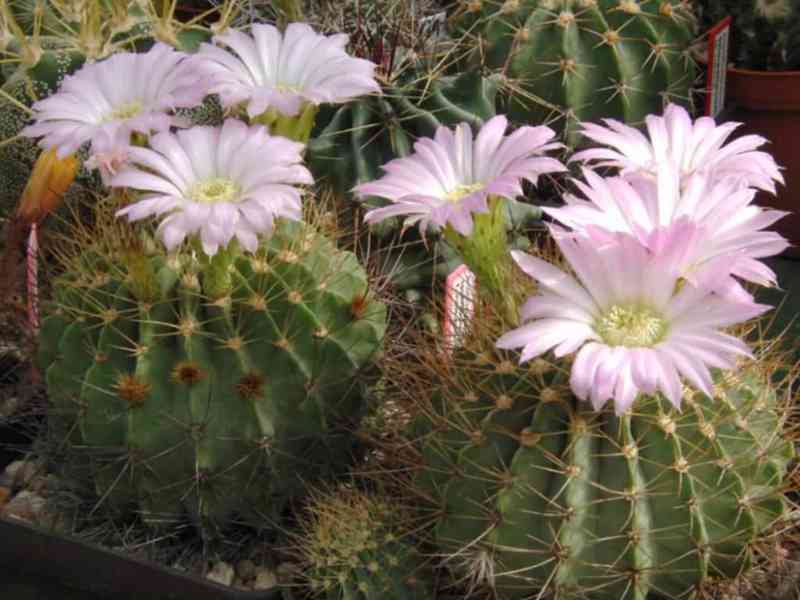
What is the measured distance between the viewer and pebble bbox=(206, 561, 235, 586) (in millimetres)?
1256

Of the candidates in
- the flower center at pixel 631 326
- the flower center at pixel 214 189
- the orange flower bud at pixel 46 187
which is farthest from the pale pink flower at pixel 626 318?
the orange flower bud at pixel 46 187

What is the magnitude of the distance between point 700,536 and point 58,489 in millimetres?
737

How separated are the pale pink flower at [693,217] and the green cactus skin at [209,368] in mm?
326

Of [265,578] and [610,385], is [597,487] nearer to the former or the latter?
[610,385]

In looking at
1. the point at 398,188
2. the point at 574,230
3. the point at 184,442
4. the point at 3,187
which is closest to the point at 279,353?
the point at 184,442

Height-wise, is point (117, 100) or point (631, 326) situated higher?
point (117, 100)

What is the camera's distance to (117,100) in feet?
3.61

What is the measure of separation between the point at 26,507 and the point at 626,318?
84 centimetres

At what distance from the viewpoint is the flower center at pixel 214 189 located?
1033mm

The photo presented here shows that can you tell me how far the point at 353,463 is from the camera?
1.28m

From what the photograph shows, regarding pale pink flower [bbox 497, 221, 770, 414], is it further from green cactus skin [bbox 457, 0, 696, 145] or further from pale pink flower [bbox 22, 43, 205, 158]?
green cactus skin [bbox 457, 0, 696, 145]

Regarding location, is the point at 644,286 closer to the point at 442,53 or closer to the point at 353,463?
the point at 353,463

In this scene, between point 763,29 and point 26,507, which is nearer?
point 26,507

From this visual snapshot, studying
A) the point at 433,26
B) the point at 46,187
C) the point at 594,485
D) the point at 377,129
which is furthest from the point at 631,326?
the point at 433,26
